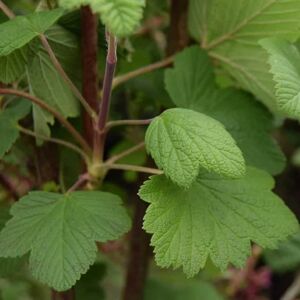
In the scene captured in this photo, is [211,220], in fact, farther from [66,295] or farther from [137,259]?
[137,259]

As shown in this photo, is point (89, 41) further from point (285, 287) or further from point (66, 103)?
point (285, 287)

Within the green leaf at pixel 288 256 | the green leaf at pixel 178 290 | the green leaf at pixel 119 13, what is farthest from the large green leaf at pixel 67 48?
the green leaf at pixel 288 256

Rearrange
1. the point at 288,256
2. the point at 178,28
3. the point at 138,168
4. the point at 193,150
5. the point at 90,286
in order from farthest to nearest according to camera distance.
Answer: the point at 288,256 < the point at 90,286 < the point at 178,28 < the point at 138,168 < the point at 193,150

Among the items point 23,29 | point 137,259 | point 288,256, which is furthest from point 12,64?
point 288,256

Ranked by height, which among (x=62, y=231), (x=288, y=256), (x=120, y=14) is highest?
(x=120, y=14)

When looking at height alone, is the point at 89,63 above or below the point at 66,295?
above

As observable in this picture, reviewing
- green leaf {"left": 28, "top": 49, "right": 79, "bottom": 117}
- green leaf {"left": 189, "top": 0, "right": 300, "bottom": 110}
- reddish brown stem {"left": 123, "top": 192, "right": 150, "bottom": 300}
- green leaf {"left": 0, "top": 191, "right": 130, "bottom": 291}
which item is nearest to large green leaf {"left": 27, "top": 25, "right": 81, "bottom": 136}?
green leaf {"left": 28, "top": 49, "right": 79, "bottom": 117}

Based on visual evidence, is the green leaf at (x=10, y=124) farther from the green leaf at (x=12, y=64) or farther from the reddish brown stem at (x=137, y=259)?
the reddish brown stem at (x=137, y=259)

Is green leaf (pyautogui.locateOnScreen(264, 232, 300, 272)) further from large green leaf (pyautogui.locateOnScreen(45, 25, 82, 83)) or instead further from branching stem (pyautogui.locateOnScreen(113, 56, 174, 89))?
large green leaf (pyautogui.locateOnScreen(45, 25, 82, 83))
